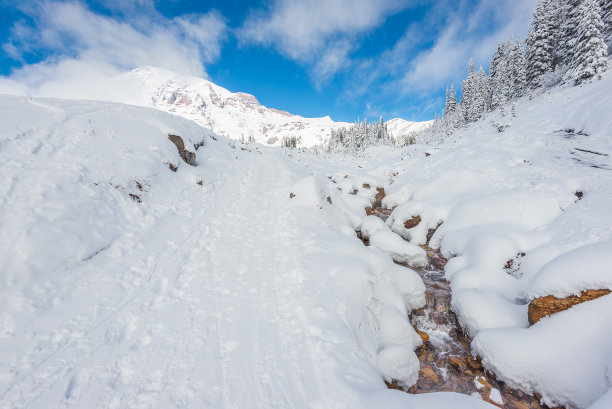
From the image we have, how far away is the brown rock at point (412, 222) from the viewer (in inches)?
512

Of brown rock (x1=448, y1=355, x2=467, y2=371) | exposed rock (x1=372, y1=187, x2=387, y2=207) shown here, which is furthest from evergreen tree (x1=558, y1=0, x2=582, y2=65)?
brown rock (x1=448, y1=355, x2=467, y2=371)

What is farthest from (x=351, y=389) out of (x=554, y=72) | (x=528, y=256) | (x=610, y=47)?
(x=554, y=72)

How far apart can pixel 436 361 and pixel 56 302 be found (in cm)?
873

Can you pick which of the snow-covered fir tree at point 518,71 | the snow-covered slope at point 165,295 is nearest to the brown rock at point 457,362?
the snow-covered slope at point 165,295

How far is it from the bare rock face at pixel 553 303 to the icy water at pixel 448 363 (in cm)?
174

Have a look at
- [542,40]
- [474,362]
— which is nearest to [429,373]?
[474,362]

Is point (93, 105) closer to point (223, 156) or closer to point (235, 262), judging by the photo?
point (223, 156)

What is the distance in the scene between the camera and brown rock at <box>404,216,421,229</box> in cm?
1299

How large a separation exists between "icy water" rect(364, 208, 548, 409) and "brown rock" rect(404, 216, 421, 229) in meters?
4.70

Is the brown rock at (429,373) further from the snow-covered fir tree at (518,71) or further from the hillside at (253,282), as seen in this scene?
the snow-covered fir tree at (518,71)

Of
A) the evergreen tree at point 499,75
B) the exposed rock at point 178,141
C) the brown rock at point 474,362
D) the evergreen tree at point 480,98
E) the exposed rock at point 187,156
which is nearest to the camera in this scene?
the brown rock at point 474,362

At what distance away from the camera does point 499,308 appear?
663 cm

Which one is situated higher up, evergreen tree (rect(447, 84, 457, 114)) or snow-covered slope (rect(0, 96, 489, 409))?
evergreen tree (rect(447, 84, 457, 114))

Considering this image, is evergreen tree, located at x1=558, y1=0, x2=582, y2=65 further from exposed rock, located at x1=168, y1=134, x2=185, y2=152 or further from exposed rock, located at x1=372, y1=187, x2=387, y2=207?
exposed rock, located at x1=168, y1=134, x2=185, y2=152
